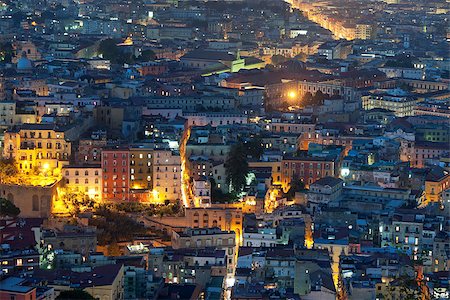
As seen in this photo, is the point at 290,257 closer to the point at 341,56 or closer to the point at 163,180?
the point at 163,180

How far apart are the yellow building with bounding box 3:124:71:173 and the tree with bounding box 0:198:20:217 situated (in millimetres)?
1236

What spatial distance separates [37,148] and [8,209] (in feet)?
5.28

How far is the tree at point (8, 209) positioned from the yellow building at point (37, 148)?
124 centimetres

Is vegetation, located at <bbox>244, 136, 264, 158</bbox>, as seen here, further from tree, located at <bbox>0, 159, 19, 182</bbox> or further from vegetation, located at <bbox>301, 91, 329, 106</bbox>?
vegetation, located at <bbox>301, 91, 329, 106</bbox>

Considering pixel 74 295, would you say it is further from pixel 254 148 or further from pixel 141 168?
pixel 254 148

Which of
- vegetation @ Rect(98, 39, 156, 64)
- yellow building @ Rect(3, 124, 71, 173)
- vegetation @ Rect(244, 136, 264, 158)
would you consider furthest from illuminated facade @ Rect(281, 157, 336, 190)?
vegetation @ Rect(98, 39, 156, 64)

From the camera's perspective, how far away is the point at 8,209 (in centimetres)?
1688

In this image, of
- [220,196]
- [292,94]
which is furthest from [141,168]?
[292,94]

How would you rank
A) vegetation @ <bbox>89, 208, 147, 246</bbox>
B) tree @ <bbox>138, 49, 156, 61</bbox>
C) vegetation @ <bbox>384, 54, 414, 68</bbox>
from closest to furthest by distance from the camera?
vegetation @ <bbox>89, 208, 147, 246</bbox> < tree @ <bbox>138, 49, 156, 61</bbox> < vegetation @ <bbox>384, 54, 414, 68</bbox>

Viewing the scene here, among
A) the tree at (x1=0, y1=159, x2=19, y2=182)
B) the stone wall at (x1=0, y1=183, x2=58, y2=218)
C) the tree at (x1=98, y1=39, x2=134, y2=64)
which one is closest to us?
the stone wall at (x1=0, y1=183, x2=58, y2=218)

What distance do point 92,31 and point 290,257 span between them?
24.7 m

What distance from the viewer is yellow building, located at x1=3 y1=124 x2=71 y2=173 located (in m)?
18.2

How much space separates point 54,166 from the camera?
18.2 meters

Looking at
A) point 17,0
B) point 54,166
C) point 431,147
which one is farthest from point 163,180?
point 17,0
